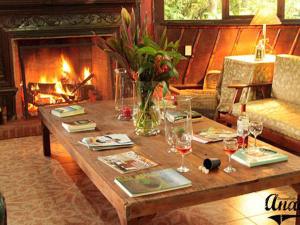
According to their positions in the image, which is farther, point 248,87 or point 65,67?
point 65,67

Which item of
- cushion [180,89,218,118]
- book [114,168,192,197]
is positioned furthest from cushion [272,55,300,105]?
book [114,168,192,197]

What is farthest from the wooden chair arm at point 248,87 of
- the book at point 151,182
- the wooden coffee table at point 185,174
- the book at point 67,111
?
the book at point 151,182

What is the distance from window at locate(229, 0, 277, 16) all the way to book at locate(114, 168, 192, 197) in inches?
138

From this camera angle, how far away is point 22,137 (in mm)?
4699

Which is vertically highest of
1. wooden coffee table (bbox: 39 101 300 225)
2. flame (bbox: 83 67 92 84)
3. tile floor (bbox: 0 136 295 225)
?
flame (bbox: 83 67 92 84)

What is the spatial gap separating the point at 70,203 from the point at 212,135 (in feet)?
3.42

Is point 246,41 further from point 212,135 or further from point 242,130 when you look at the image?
point 242,130

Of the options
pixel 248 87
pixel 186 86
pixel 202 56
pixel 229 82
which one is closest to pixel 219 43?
pixel 202 56

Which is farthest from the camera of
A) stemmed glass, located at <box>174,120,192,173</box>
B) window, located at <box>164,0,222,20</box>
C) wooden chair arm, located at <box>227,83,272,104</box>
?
window, located at <box>164,0,222,20</box>

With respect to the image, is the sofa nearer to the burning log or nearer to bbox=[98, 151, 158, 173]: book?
bbox=[98, 151, 158, 173]: book

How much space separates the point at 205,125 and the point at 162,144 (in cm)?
48

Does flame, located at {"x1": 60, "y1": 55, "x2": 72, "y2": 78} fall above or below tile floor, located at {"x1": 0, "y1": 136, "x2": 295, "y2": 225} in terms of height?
above

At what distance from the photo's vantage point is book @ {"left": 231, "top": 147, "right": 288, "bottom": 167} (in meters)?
2.41

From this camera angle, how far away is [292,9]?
18.0ft
